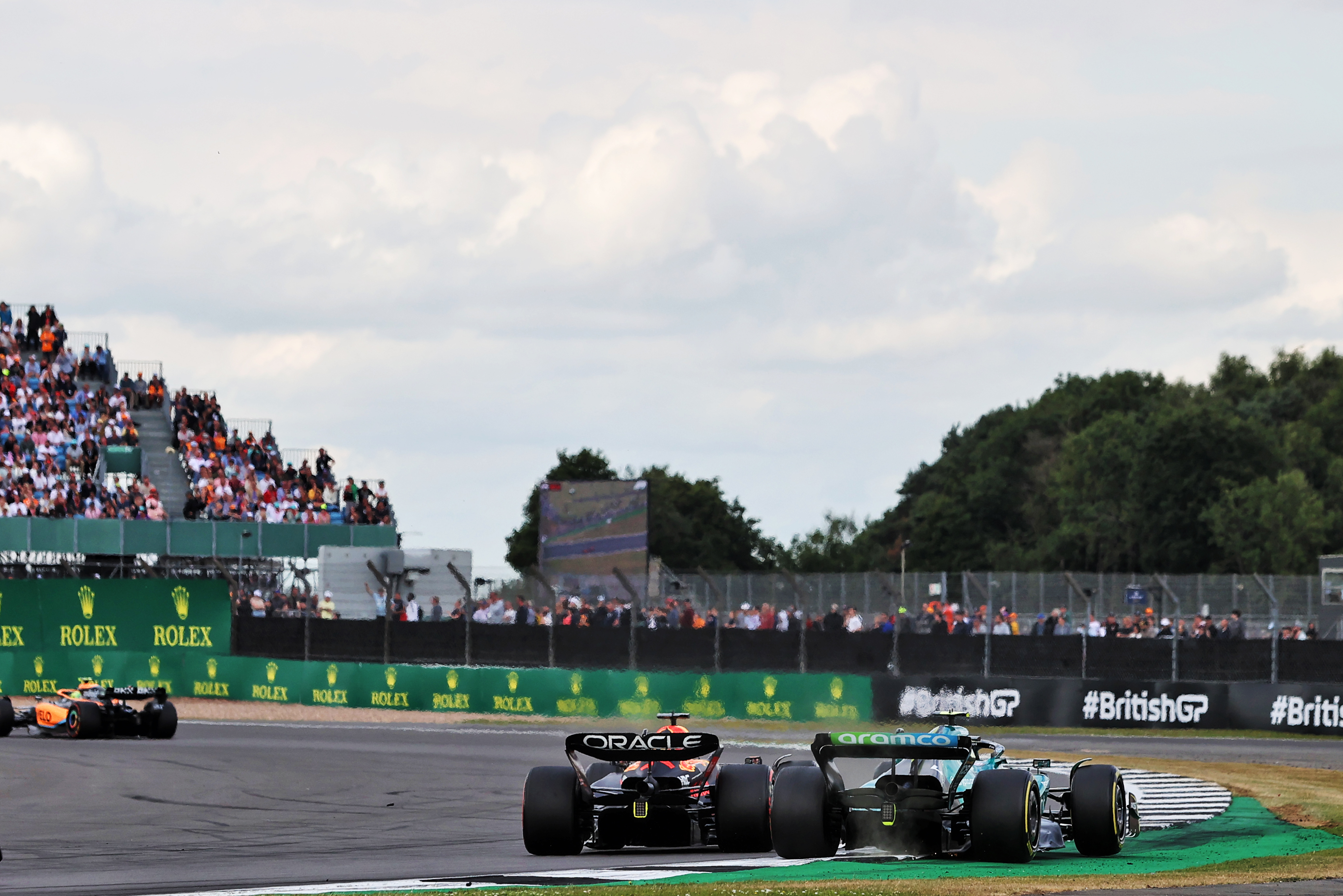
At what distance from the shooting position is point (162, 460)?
49094mm

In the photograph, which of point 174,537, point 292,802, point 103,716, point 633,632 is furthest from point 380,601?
point 292,802

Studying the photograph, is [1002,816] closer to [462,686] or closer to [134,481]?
[462,686]

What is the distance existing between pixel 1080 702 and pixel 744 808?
17701 mm

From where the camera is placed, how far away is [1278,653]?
30125 mm

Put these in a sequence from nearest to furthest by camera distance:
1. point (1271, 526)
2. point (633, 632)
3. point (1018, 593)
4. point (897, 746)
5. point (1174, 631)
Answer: point (897, 746)
point (1174, 631)
point (633, 632)
point (1018, 593)
point (1271, 526)

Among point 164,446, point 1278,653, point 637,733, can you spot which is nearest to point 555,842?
point 637,733

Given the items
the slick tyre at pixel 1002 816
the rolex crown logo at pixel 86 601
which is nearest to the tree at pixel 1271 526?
the rolex crown logo at pixel 86 601

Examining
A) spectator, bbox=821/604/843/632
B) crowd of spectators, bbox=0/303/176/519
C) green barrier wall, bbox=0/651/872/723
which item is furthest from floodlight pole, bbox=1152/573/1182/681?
crowd of spectators, bbox=0/303/176/519

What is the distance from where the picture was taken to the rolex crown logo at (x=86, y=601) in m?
37.9

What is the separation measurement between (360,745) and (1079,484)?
7688 cm

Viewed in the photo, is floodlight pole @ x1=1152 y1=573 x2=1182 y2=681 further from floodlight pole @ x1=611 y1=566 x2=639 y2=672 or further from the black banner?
floodlight pole @ x1=611 y1=566 x2=639 y2=672

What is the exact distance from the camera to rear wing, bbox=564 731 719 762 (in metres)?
13.9

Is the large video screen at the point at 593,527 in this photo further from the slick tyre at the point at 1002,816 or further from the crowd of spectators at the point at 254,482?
the slick tyre at the point at 1002,816

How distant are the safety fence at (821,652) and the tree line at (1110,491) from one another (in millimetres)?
49149
